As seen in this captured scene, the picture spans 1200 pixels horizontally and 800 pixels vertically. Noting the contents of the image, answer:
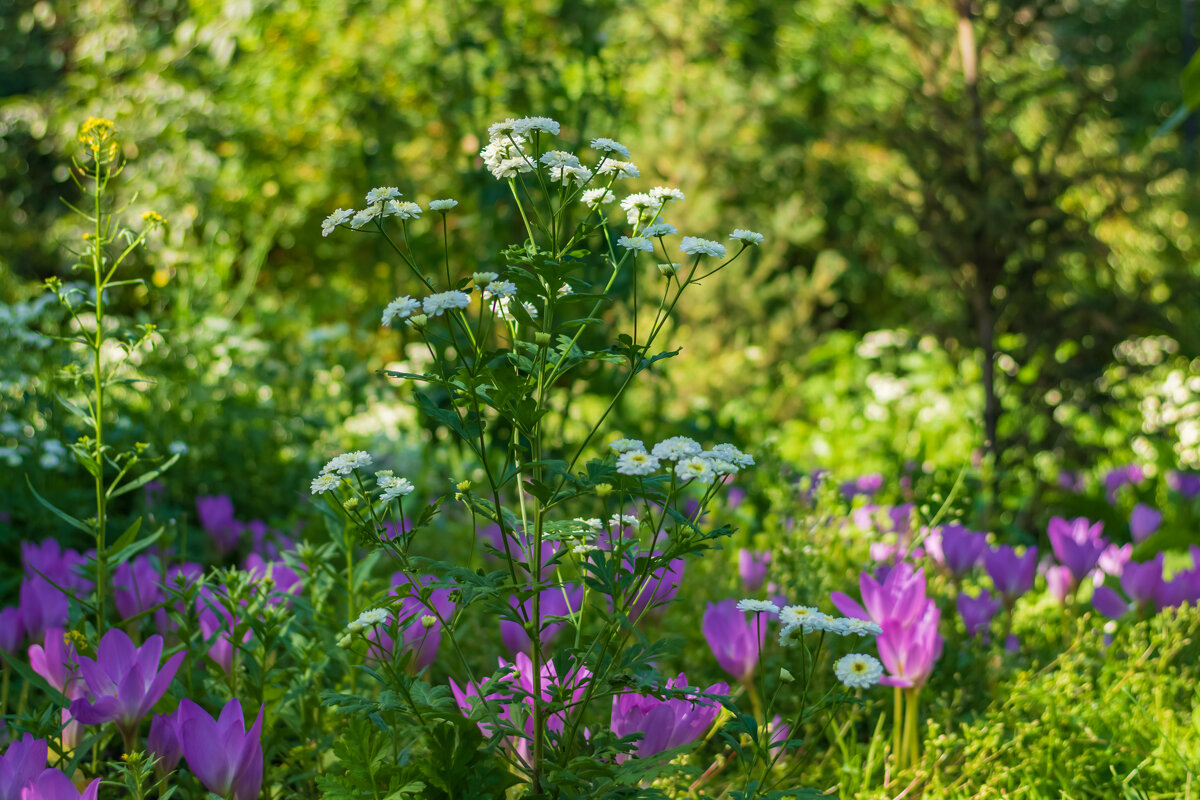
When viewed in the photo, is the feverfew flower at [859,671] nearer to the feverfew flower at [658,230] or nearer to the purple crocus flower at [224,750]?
the feverfew flower at [658,230]

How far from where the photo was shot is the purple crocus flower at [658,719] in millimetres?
1191

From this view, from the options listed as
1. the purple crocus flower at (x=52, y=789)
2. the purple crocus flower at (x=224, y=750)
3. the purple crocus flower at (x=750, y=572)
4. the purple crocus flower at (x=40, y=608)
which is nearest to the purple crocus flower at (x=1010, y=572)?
the purple crocus flower at (x=750, y=572)

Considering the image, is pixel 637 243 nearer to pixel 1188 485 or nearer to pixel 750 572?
pixel 750 572

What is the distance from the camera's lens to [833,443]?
4355 millimetres

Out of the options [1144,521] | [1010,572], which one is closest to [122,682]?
[1010,572]

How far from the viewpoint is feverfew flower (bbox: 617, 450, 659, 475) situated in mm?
964

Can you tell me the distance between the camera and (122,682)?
1.23m

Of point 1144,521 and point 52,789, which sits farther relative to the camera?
point 1144,521

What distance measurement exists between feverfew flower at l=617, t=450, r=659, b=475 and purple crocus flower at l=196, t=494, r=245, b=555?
4.74 feet

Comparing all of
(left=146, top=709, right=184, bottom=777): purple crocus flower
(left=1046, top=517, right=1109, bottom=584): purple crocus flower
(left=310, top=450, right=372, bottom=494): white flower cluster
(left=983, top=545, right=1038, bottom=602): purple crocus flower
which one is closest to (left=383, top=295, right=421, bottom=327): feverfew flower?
(left=310, top=450, right=372, bottom=494): white flower cluster

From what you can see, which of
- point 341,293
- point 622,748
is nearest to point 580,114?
point 622,748

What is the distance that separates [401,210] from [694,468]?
43 cm

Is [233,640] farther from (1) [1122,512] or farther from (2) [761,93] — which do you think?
(2) [761,93]

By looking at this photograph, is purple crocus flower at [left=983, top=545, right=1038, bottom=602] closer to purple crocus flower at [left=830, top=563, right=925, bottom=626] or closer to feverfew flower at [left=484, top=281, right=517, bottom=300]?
purple crocus flower at [left=830, top=563, right=925, bottom=626]
